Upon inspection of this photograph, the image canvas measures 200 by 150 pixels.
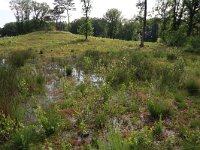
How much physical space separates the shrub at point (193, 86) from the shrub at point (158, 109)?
2.10m

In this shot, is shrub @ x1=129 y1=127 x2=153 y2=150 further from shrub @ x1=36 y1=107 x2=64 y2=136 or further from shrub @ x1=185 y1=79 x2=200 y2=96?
shrub @ x1=185 y1=79 x2=200 y2=96

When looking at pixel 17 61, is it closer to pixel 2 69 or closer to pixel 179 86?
pixel 2 69

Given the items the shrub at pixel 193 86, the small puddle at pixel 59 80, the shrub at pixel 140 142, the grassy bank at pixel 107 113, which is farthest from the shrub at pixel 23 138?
the shrub at pixel 193 86

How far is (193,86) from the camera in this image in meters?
8.87

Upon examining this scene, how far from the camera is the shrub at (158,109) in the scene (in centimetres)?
671

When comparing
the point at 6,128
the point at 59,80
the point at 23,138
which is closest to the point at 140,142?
the point at 23,138

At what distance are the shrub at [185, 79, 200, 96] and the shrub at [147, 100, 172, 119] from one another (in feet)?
6.89

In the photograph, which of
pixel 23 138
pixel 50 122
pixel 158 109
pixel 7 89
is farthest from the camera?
pixel 7 89

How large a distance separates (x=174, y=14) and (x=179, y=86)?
103ft

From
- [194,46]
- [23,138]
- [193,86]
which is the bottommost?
[23,138]

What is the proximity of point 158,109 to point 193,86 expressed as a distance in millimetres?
2675

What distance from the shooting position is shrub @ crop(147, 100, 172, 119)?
6715mm

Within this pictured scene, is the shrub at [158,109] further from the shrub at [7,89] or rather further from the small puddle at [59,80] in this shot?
the shrub at [7,89]

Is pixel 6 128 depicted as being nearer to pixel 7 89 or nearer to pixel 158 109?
pixel 7 89
